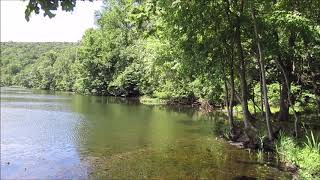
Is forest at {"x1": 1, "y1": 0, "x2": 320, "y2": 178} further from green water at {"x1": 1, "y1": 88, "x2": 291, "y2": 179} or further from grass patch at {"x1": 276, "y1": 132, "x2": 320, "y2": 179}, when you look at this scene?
green water at {"x1": 1, "y1": 88, "x2": 291, "y2": 179}

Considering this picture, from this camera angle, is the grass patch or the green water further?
the green water

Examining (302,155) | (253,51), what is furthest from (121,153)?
(253,51)

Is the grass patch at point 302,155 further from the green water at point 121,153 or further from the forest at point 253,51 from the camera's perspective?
the green water at point 121,153

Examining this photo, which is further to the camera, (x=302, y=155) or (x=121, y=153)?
(x=121, y=153)

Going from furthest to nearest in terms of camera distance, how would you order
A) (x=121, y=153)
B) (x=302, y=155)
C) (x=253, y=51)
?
(x=253, y=51) < (x=121, y=153) < (x=302, y=155)

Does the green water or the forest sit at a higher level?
the forest

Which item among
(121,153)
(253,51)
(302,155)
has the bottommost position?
(121,153)

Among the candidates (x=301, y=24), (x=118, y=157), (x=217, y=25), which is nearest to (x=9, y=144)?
(x=118, y=157)

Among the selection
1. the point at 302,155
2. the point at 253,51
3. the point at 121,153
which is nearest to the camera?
the point at 302,155

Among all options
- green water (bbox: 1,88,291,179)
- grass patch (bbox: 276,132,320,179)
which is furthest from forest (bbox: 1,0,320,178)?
green water (bbox: 1,88,291,179)

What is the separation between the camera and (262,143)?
18.8 metres

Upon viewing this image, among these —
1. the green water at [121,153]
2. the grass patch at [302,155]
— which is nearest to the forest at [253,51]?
the grass patch at [302,155]

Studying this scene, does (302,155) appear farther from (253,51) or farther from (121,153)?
(253,51)

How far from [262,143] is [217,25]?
624 cm
